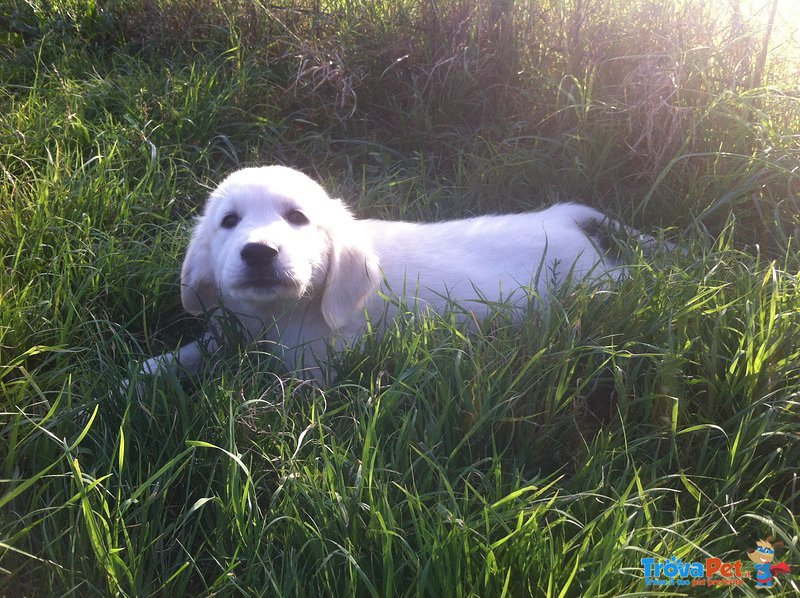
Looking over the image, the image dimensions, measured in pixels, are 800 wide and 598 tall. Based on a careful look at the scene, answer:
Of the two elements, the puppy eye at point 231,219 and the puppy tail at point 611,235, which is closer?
the puppy eye at point 231,219

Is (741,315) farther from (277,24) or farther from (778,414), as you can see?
(277,24)

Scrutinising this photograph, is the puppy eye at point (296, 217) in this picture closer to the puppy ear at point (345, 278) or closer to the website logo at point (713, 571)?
the puppy ear at point (345, 278)

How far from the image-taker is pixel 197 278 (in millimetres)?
2873

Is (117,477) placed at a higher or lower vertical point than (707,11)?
lower

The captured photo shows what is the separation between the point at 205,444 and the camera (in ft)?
6.17

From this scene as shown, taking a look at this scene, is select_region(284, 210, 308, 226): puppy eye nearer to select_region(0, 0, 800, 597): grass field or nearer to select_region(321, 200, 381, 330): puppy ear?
select_region(321, 200, 381, 330): puppy ear

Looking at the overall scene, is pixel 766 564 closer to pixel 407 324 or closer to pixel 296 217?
pixel 407 324

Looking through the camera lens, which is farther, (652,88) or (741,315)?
(652,88)

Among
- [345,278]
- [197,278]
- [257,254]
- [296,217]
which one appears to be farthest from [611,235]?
[197,278]

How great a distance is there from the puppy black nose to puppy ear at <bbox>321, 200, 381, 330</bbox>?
314mm

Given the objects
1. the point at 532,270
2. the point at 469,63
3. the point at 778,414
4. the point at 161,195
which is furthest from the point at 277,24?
the point at 778,414

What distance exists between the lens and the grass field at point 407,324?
5.67 feet

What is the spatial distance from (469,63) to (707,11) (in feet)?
4.21

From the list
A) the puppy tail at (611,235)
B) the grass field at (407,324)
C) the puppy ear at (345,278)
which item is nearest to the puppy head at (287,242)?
the puppy ear at (345,278)
